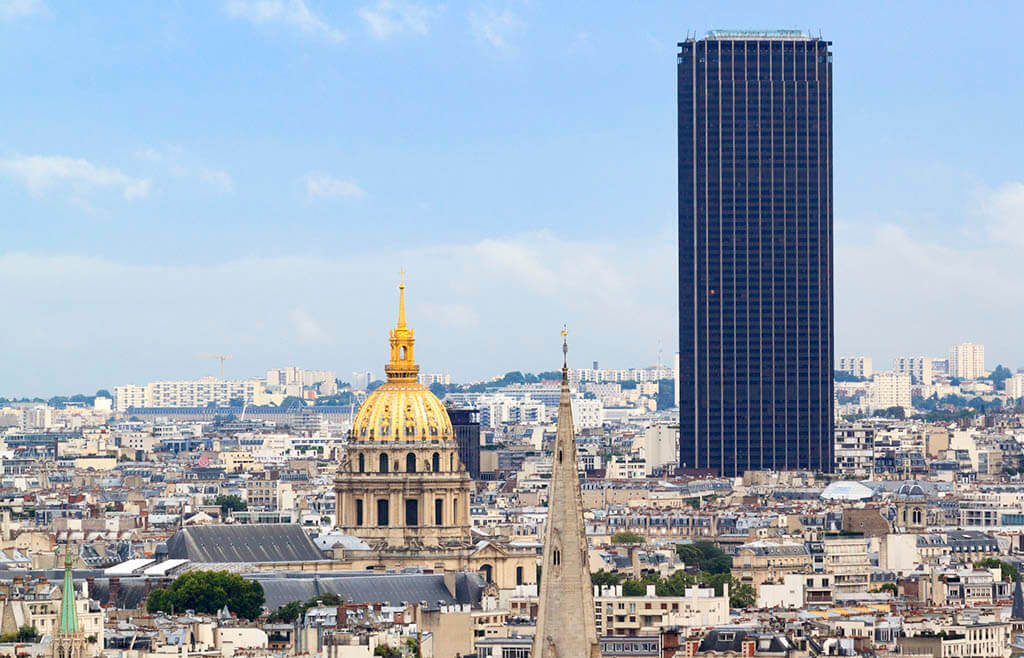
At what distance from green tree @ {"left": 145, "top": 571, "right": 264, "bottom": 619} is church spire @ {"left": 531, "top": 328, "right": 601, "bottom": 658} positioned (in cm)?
7580

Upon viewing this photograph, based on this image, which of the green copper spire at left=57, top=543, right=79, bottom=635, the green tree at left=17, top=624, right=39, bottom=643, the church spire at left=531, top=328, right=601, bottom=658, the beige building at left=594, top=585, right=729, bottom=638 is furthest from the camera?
the beige building at left=594, top=585, right=729, bottom=638

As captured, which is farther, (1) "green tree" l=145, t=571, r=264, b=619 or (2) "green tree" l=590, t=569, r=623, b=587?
(2) "green tree" l=590, t=569, r=623, b=587

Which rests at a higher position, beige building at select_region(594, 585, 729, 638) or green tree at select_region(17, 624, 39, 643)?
beige building at select_region(594, 585, 729, 638)

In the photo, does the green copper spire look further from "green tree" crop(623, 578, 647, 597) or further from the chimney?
the chimney

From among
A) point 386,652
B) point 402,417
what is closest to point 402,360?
point 402,417

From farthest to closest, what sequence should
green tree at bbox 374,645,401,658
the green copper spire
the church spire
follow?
green tree at bbox 374,645,401,658
the green copper spire
the church spire

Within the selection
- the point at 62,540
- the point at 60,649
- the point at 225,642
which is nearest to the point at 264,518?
the point at 62,540

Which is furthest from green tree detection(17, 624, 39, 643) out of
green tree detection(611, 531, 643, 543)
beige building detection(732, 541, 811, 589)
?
green tree detection(611, 531, 643, 543)

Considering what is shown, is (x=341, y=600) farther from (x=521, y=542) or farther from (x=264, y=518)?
(x=264, y=518)

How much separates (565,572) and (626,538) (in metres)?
134

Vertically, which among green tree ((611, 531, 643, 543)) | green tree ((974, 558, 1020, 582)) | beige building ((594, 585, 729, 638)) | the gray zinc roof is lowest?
beige building ((594, 585, 729, 638))

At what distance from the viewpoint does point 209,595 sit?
136 m

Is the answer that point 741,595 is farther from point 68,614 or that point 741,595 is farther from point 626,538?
point 626,538

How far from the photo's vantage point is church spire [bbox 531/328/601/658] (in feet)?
185
